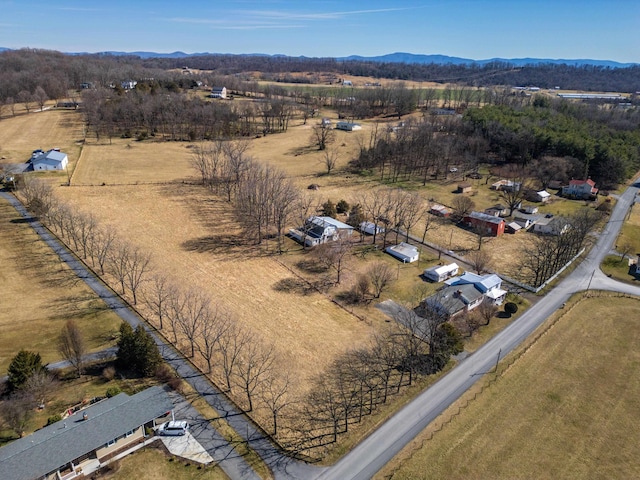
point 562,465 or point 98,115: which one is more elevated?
point 98,115

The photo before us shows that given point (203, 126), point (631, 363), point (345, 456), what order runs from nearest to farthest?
point (345, 456)
point (631, 363)
point (203, 126)

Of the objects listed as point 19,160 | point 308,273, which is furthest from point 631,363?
point 19,160

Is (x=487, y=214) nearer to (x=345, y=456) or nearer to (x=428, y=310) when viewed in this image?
(x=428, y=310)

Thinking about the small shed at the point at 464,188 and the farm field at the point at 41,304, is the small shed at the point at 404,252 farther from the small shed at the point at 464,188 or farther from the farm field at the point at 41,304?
the farm field at the point at 41,304

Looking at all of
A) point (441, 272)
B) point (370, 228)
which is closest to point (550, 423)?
point (441, 272)

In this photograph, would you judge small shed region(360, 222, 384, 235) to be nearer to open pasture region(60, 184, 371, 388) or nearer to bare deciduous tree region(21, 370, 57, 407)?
open pasture region(60, 184, 371, 388)

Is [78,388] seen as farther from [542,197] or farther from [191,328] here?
[542,197]
